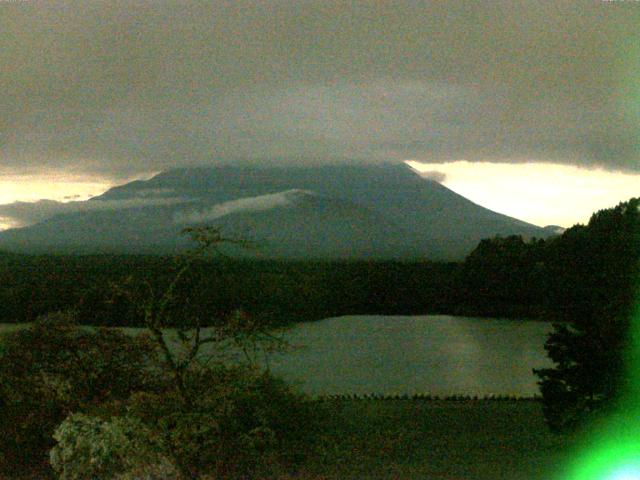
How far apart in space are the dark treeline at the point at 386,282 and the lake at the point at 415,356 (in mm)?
890

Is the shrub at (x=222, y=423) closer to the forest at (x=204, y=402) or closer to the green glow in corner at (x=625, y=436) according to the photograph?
the forest at (x=204, y=402)

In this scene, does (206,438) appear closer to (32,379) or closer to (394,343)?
(32,379)

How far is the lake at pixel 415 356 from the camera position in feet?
49.9

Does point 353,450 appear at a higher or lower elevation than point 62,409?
lower

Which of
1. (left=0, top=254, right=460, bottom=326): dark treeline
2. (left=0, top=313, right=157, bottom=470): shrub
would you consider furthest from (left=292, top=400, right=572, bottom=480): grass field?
(left=0, top=254, right=460, bottom=326): dark treeline

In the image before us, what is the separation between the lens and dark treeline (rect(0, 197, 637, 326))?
18.5 m

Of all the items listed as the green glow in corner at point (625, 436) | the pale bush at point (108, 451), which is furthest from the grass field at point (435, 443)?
the pale bush at point (108, 451)

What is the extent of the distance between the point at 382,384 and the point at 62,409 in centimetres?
924

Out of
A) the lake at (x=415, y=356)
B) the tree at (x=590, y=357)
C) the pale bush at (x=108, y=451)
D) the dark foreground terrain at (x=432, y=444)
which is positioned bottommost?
the lake at (x=415, y=356)

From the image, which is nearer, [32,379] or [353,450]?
[32,379]

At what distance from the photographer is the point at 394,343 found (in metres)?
22.0

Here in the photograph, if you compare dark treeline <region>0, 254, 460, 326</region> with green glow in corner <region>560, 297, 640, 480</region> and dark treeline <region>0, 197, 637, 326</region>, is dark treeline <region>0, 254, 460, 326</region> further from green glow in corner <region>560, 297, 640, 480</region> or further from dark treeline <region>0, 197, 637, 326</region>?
green glow in corner <region>560, 297, 640, 480</region>

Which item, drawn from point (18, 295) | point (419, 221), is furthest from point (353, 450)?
point (419, 221)

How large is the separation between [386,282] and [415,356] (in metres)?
10.6
